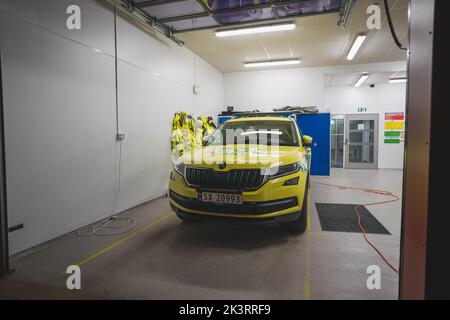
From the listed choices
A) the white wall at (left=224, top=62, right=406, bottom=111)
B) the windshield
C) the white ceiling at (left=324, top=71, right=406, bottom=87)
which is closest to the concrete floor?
the windshield

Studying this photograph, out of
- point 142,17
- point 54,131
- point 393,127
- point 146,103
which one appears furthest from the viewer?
point 393,127

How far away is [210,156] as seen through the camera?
300cm

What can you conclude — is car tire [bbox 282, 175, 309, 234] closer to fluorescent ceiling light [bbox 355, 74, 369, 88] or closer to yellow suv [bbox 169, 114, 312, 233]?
yellow suv [bbox 169, 114, 312, 233]

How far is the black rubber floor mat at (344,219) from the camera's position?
3385 millimetres

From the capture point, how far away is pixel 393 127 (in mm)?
10383

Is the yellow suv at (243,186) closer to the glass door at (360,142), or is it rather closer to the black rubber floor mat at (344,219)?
the black rubber floor mat at (344,219)

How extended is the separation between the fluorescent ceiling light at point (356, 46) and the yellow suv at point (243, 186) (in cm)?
433

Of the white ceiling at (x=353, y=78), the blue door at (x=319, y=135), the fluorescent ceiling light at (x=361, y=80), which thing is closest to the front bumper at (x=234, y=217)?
the blue door at (x=319, y=135)

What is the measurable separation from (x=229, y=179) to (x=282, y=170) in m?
0.59

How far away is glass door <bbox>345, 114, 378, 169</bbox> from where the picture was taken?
34.8 ft

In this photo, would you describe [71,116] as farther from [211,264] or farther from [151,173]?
[211,264]

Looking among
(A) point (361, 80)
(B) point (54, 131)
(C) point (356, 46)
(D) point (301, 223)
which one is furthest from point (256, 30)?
(A) point (361, 80)

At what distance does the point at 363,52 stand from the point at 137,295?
7.93 metres
